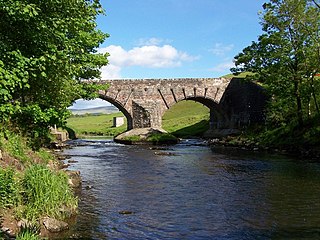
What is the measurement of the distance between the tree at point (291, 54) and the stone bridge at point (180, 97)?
14360mm

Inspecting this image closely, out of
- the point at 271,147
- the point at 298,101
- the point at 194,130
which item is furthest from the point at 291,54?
the point at 194,130

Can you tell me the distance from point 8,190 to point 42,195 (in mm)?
1035

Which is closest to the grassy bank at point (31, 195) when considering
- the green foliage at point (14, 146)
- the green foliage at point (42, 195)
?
the green foliage at point (42, 195)

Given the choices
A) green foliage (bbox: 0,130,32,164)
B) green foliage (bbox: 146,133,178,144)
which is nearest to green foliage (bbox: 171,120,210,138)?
green foliage (bbox: 146,133,178,144)

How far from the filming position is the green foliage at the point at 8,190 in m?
9.49

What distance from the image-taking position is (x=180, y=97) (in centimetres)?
5681

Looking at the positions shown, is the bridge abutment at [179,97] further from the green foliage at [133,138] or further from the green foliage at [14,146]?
the green foliage at [14,146]

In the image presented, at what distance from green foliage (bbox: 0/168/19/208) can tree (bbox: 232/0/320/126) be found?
Result: 1097 inches

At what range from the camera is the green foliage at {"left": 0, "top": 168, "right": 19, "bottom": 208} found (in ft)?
31.1

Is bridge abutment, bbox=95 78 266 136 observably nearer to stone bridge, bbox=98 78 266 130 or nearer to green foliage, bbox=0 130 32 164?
stone bridge, bbox=98 78 266 130

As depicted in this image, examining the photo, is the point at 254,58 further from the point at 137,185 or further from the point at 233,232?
the point at 233,232

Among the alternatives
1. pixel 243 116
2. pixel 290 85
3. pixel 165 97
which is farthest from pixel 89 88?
pixel 243 116

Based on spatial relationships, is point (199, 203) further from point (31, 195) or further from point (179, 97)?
point (179, 97)

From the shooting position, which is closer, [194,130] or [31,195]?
[31,195]
